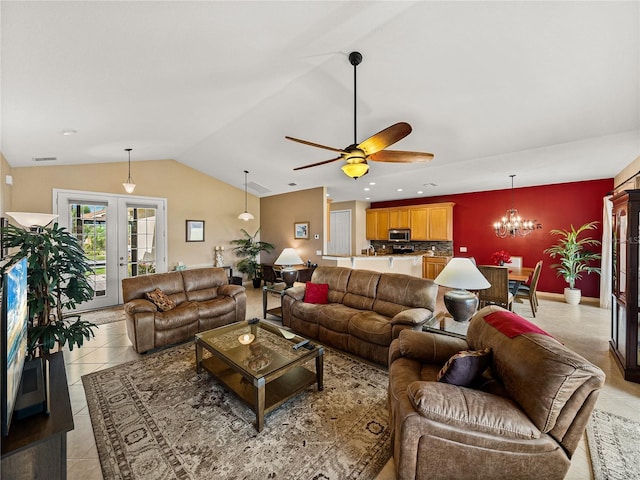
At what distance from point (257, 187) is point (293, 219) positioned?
1.30 m

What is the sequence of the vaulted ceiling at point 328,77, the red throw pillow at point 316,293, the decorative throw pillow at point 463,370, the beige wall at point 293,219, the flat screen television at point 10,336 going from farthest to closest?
the beige wall at point 293,219, the red throw pillow at point 316,293, the vaulted ceiling at point 328,77, the decorative throw pillow at point 463,370, the flat screen television at point 10,336

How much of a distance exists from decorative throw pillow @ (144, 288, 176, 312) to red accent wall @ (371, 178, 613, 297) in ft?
22.4

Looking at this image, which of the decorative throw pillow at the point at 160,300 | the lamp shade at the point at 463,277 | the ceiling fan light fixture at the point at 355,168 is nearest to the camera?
the lamp shade at the point at 463,277

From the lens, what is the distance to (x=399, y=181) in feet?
19.1

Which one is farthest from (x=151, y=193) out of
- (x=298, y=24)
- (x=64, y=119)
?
(x=298, y=24)

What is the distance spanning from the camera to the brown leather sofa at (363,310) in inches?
112

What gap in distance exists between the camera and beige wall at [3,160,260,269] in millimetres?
4551

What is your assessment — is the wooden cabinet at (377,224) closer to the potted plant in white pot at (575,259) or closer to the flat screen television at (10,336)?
the potted plant in white pot at (575,259)

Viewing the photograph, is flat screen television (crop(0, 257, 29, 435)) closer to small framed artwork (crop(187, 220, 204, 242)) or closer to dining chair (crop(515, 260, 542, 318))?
small framed artwork (crop(187, 220, 204, 242))

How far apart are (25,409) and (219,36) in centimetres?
263

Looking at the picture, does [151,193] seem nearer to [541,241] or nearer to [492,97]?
[492,97]

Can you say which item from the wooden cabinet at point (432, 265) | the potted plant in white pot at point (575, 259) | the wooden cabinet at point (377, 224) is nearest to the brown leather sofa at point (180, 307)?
the wooden cabinet at point (432, 265)

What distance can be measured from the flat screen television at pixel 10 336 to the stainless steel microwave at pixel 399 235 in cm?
755

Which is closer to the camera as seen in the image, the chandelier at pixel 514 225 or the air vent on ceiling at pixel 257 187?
the chandelier at pixel 514 225
